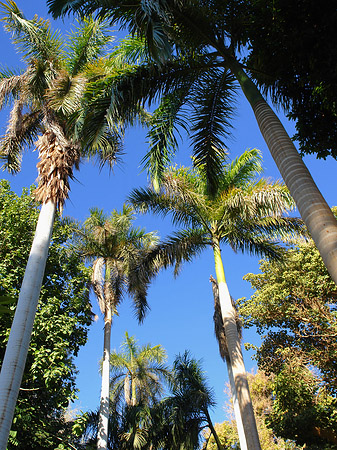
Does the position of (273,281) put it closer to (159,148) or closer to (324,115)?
(159,148)

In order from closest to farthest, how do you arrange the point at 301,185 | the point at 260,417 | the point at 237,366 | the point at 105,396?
the point at 301,185
the point at 237,366
the point at 105,396
the point at 260,417

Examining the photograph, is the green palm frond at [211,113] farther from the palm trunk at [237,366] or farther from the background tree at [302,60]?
the palm trunk at [237,366]

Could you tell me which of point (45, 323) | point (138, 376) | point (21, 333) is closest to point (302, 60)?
point (21, 333)

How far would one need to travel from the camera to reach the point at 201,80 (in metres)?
8.21

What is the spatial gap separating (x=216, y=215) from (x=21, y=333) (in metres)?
7.68

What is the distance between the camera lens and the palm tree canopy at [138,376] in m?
20.9

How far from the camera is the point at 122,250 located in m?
17.8

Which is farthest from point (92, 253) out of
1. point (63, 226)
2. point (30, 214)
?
point (30, 214)

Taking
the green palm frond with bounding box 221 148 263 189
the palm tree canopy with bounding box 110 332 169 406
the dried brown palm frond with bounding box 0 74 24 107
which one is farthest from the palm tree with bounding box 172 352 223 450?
the dried brown palm frond with bounding box 0 74 24 107

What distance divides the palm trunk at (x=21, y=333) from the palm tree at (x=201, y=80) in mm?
3096

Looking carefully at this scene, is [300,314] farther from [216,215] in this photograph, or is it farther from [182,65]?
[182,65]

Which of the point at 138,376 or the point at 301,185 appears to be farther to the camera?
the point at 138,376

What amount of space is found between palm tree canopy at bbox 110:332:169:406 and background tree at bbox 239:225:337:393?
269 inches

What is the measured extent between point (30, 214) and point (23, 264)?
6.71 ft
